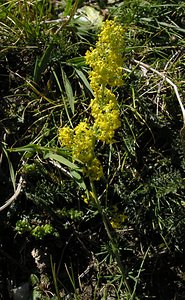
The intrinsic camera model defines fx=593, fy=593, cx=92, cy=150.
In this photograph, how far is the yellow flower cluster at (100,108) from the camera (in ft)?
6.97

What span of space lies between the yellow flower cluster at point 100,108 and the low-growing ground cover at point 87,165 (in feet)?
0.05

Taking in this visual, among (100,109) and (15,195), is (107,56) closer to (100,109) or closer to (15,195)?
(100,109)

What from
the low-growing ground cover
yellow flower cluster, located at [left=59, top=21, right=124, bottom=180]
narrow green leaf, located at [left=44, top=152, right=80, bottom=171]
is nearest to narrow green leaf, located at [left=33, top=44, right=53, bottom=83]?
the low-growing ground cover

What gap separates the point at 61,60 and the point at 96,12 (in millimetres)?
454

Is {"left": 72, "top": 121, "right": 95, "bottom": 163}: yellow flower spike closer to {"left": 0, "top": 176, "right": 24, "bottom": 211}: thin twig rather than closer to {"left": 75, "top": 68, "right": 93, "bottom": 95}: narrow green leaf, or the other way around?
{"left": 0, "top": 176, "right": 24, "bottom": 211}: thin twig

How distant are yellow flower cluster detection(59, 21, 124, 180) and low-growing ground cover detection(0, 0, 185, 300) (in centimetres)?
2

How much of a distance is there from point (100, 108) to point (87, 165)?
0.71ft

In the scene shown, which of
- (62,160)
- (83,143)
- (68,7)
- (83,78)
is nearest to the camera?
(83,143)

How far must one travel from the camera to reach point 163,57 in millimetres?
2889

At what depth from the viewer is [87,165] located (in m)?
2.20

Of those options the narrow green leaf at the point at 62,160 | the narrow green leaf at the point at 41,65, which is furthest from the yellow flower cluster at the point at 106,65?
the narrow green leaf at the point at 41,65

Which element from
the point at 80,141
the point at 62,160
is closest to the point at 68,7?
the point at 62,160

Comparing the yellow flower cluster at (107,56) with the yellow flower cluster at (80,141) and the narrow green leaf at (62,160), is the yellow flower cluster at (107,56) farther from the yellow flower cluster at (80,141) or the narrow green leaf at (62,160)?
the narrow green leaf at (62,160)

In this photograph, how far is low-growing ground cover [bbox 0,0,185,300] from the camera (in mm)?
2529
